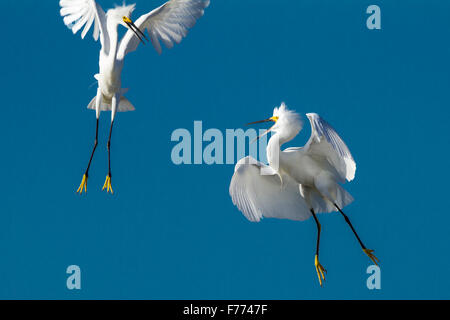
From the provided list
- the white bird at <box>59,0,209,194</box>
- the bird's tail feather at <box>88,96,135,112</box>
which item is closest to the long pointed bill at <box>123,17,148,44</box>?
the white bird at <box>59,0,209,194</box>

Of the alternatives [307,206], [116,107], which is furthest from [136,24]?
[307,206]

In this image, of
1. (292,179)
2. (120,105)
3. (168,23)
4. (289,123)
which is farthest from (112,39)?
(292,179)

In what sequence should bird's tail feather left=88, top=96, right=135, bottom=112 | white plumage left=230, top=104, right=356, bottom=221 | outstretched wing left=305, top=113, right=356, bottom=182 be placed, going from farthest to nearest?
bird's tail feather left=88, top=96, right=135, bottom=112, white plumage left=230, top=104, right=356, bottom=221, outstretched wing left=305, top=113, right=356, bottom=182

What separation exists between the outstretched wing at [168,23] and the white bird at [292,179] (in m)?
1.23

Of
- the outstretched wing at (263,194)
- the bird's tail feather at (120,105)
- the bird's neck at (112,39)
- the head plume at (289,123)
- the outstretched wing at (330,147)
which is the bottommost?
the outstretched wing at (263,194)

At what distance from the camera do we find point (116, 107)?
7.23 m

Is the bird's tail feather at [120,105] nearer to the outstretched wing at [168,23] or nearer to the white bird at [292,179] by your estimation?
the outstretched wing at [168,23]

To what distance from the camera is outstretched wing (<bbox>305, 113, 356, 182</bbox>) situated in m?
5.96

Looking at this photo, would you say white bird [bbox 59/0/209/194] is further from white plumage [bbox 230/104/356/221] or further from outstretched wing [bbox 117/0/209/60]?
white plumage [bbox 230/104/356/221]

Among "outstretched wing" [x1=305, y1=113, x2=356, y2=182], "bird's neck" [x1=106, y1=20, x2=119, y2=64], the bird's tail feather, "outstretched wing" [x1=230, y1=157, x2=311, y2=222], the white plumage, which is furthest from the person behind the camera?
the bird's tail feather

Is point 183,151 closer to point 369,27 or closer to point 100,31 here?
point 100,31

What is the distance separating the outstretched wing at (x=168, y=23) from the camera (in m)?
6.96

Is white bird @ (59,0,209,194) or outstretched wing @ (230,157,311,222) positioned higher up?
white bird @ (59,0,209,194)

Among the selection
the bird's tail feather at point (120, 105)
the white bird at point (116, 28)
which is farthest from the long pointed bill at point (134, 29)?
the bird's tail feather at point (120, 105)
